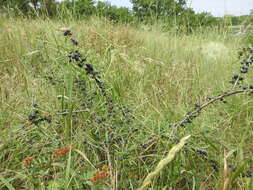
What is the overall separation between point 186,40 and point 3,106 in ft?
9.81

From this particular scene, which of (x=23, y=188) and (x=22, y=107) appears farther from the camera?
(x=22, y=107)

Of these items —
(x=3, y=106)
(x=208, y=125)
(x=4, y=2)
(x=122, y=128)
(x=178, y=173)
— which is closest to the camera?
(x=178, y=173)

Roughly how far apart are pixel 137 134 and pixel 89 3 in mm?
9153

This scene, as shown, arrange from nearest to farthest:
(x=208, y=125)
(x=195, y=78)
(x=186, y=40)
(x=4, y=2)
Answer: (x=208, y=125)
(x=195, y=78)
(x=186, y=40)
(x=4, y=2)

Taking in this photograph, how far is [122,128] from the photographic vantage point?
114 cm

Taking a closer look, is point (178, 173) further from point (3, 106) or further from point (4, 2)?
point (4, 2)

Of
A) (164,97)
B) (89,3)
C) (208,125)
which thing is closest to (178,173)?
(208,125)

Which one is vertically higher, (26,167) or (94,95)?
(94,95)

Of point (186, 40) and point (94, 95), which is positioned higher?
point (186, 40)

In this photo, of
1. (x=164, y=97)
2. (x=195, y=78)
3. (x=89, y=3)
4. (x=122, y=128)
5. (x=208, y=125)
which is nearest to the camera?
(x=122, y=128)

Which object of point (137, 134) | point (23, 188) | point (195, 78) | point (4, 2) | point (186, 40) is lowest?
point (23, 188)

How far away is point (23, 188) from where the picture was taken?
1.01 m

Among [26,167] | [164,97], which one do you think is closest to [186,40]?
[164,97]

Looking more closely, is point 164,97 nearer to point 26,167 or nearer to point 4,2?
point 26,167
